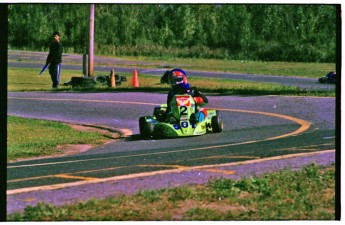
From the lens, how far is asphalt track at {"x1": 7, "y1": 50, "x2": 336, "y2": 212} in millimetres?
9609

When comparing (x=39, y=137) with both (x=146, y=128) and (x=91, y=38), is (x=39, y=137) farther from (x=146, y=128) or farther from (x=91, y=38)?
(x=91, y=38)

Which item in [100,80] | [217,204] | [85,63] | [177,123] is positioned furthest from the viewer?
[100,80]

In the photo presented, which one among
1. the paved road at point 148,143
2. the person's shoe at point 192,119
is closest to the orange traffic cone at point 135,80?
the paved road at point 148,143

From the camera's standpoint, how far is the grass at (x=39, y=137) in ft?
43.3

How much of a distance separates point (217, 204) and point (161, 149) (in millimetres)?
4244

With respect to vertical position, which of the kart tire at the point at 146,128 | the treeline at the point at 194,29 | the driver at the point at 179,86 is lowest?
the kart tire at the point at 146,128

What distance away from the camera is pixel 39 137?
14.8m

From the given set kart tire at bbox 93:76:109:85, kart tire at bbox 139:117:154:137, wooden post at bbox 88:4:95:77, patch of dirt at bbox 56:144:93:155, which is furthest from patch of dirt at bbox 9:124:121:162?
kart tire at bbox 93:76:109:85

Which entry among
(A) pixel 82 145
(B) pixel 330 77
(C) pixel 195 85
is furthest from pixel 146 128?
(C) pixel 195 85

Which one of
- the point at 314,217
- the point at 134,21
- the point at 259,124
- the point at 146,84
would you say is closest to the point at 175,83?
the point at 134,21

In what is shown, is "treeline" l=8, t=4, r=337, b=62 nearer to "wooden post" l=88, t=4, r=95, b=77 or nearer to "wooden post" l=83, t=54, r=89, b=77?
"wooden post" l=88, t=4, r=95, b=77

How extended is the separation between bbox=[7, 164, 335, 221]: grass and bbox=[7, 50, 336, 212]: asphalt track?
1.28ft

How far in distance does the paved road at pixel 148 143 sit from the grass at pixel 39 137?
0.73m

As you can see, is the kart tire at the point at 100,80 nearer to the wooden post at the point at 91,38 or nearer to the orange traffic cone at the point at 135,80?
the wooden post at the point at 91,38
